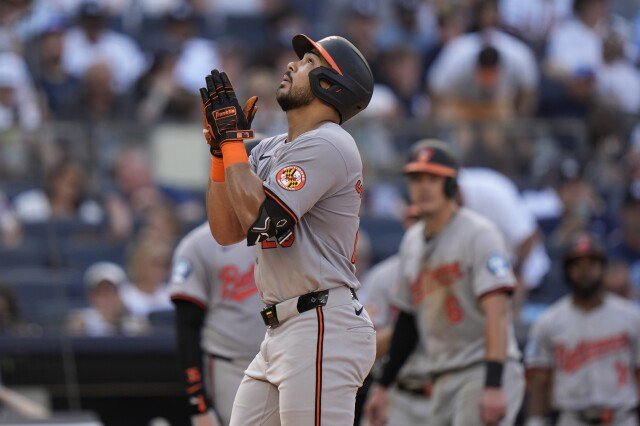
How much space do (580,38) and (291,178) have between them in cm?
1019

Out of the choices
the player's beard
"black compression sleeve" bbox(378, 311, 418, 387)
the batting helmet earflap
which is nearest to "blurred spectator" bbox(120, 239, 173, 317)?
"black compression sleeve" bbox(378, 311, 418, 387)

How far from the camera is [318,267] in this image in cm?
460

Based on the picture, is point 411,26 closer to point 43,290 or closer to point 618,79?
point 618,79

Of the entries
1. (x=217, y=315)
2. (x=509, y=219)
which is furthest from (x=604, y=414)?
(x=217, y=315)

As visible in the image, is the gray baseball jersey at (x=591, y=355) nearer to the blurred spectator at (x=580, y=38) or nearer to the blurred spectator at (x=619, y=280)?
the blurred spectator at (x=619, y=280)

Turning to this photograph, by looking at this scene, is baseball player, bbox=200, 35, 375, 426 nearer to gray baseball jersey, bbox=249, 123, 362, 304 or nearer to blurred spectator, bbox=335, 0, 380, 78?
gray baseball jersey, bbox=249, 123, 362, 304

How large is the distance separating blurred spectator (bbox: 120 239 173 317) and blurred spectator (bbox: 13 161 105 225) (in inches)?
48.6

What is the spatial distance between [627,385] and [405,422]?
5.53 ft

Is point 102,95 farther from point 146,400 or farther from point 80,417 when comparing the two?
point 80,417

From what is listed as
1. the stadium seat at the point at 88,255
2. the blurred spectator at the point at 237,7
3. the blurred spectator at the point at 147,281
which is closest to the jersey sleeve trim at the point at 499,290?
the blurred spectator at the point at 147,281

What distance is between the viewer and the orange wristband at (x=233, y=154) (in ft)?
14.7

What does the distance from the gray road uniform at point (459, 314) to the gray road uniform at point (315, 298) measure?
6.48 feet

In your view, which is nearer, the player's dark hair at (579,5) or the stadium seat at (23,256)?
the stadium seat at (23,256)

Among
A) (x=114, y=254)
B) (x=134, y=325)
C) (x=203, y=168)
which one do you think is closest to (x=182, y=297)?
(x=134, y=325)
